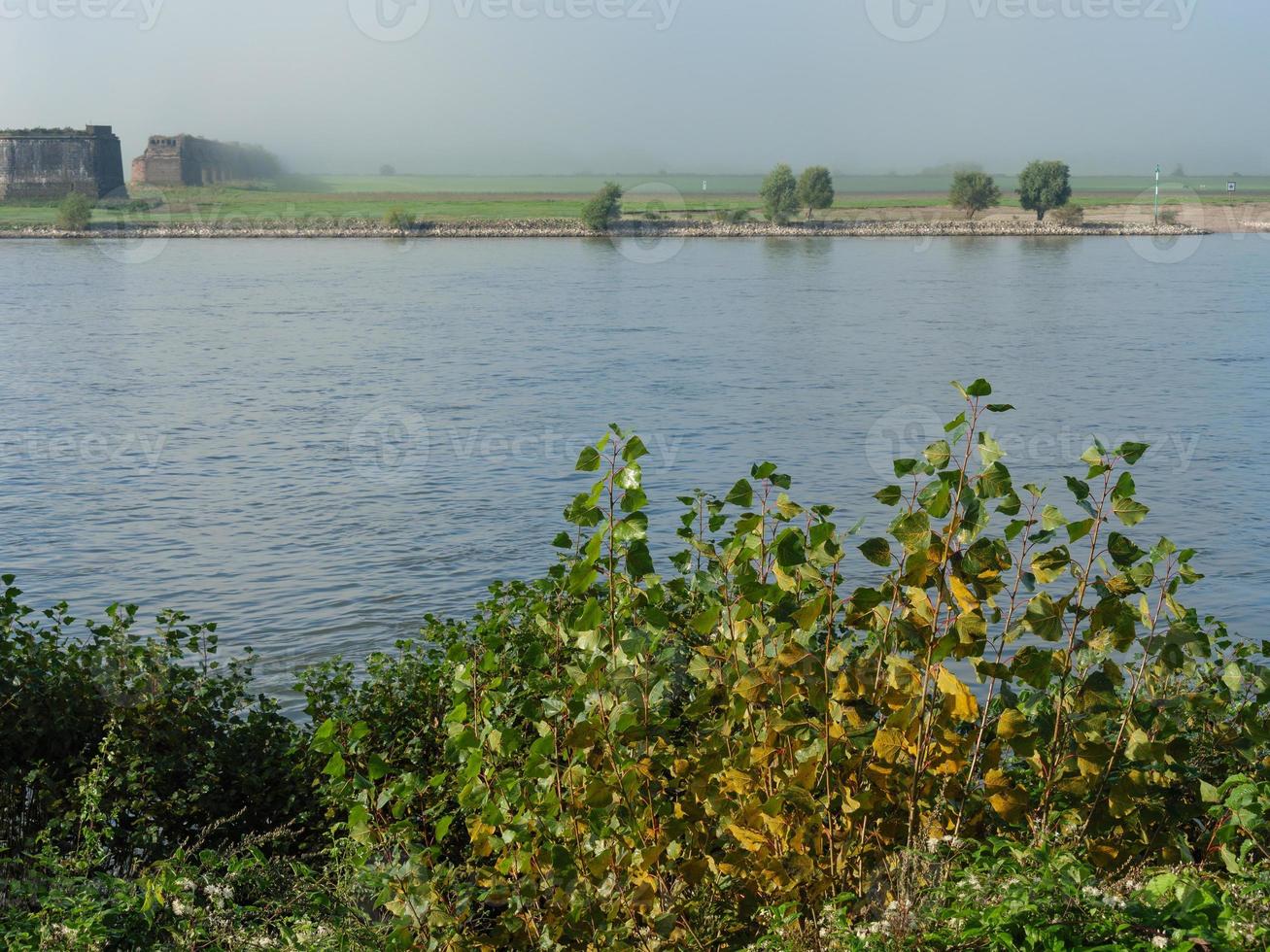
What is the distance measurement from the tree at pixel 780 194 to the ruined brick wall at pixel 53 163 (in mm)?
71239

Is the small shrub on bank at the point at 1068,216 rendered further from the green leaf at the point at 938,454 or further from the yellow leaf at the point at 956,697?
the yellow leaf at the point at 956,697

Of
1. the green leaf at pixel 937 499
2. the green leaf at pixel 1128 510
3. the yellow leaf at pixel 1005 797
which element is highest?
the green leaf at pixel 937 499

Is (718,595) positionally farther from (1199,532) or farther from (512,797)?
(1199,532)

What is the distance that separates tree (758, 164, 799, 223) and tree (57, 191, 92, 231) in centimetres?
6945

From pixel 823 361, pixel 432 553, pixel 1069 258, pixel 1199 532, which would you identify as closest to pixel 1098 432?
pixel 1199 532

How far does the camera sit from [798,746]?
4.09m

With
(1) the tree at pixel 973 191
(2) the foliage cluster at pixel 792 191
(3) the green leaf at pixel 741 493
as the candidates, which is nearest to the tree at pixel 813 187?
(2) the foliage cluster at pixel 792 191

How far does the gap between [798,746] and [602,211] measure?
123 metres

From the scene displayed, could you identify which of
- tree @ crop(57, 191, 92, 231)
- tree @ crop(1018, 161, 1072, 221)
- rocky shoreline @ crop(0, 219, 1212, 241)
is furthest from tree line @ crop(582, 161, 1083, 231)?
tree @ crop(57, 191, 92, 231)

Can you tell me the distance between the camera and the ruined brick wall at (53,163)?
138 metres

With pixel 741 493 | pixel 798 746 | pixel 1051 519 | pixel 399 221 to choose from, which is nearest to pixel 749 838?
pixel 798 746

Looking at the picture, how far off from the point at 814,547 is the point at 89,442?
21231mm

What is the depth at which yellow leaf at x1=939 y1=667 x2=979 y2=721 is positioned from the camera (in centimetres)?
374

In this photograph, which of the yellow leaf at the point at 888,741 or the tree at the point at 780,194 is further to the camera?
the tree at the point at 780,194
